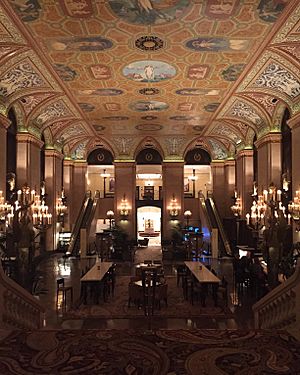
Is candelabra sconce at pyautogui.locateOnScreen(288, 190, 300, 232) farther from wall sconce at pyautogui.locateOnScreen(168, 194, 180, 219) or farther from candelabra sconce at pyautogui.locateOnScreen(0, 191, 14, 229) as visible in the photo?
wall sconce at pyautogui.locateOnScreen(168, 194, 180, 219)

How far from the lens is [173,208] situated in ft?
75.6

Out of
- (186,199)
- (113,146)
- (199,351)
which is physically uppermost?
(113,146)

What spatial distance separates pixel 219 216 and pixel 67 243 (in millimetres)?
8873

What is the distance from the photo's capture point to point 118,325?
8.93 m

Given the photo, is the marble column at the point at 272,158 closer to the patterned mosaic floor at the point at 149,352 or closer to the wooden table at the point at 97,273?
the wooden table at the point at 97,273

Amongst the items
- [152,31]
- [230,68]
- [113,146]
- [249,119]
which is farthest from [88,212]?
[152,31]

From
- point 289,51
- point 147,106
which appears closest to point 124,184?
point 147,106

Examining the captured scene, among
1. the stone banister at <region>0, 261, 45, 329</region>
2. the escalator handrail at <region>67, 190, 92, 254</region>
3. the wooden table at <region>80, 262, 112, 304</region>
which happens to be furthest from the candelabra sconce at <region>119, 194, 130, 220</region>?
the stone banister at <region>0, 261, 45, 329</region>

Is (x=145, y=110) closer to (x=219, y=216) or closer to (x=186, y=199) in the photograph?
(x=219, y=216)

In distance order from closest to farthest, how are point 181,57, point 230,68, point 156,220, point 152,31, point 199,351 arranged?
1. point 199,351
2. point 152,31
3. point 181,57
4. point 230,68
5. point 156,220

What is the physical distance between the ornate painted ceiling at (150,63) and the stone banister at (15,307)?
5.04 m

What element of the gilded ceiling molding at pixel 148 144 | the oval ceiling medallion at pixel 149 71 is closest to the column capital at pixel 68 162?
the gilded ceiling molding at pixel 148 144

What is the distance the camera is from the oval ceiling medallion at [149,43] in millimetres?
9031

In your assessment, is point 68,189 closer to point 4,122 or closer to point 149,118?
point 149,118
